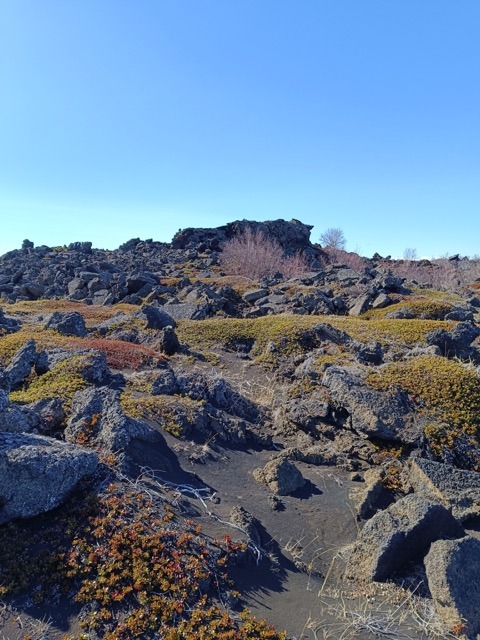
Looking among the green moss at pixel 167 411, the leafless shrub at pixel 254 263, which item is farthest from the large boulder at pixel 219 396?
the leafless shrub at pixel 254 263

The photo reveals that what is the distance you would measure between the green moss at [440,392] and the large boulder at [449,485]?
0.74 metres

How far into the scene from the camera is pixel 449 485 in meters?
6.95

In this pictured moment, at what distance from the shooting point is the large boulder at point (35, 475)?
5.45 meters

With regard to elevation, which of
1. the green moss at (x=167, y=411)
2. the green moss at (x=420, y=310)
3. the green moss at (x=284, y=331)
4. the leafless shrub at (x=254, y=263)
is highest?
the leafless shrub at (x=254, y=263)

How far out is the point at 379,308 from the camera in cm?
2142

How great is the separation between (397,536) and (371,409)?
3.28 m

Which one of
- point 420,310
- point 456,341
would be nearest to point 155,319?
point 456,341

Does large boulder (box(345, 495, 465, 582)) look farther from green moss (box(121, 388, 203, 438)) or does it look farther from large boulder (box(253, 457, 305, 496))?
green moss (box(121, 388, 203, 438))

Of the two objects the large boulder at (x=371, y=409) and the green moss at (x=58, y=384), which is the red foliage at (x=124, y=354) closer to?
the green moss at (x=58, y=384)

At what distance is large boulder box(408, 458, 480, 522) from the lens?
6668 millimetres

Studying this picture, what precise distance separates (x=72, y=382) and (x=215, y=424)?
3188 mm

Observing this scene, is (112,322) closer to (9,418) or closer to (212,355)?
(212,355)

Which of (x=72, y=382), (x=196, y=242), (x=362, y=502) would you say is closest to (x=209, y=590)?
(x=362, y=502)

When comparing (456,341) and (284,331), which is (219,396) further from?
(456,341)
